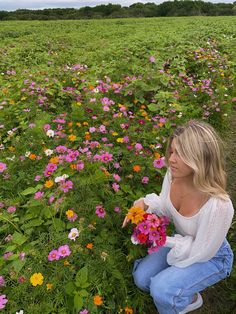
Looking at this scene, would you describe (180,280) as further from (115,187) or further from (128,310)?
(115,187)

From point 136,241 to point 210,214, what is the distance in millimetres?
513

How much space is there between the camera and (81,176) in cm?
271

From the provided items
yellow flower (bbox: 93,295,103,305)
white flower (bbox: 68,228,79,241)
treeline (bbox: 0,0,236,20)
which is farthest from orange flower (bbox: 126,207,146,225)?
treeline (bbox: 0,0,236,20)

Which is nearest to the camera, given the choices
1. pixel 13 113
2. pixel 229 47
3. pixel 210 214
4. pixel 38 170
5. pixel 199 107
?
pixel 210 214

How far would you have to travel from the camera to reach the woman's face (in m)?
1.99

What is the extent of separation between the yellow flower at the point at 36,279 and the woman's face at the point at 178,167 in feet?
3.25

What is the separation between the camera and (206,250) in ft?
6.62

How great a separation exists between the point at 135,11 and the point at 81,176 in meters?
38.5

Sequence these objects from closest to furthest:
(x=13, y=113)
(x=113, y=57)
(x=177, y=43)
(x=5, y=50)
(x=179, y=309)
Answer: (x=179, y=309) < (x=13, y=113) < (x=113, y=57) < (x=177, y=43) < (x=5, y=50)

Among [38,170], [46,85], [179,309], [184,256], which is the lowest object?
[179,309]

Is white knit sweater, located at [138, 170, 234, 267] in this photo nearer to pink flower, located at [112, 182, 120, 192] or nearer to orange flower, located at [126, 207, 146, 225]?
orange flower, located at [126, 207, 146, 225]

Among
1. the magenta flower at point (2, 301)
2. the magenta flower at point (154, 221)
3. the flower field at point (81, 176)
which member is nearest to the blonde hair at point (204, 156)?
the magenta flower at point (154, 221)

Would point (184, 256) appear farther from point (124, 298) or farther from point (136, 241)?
point (124, 298)

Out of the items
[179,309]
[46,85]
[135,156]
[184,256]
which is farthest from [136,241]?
[46,85]
